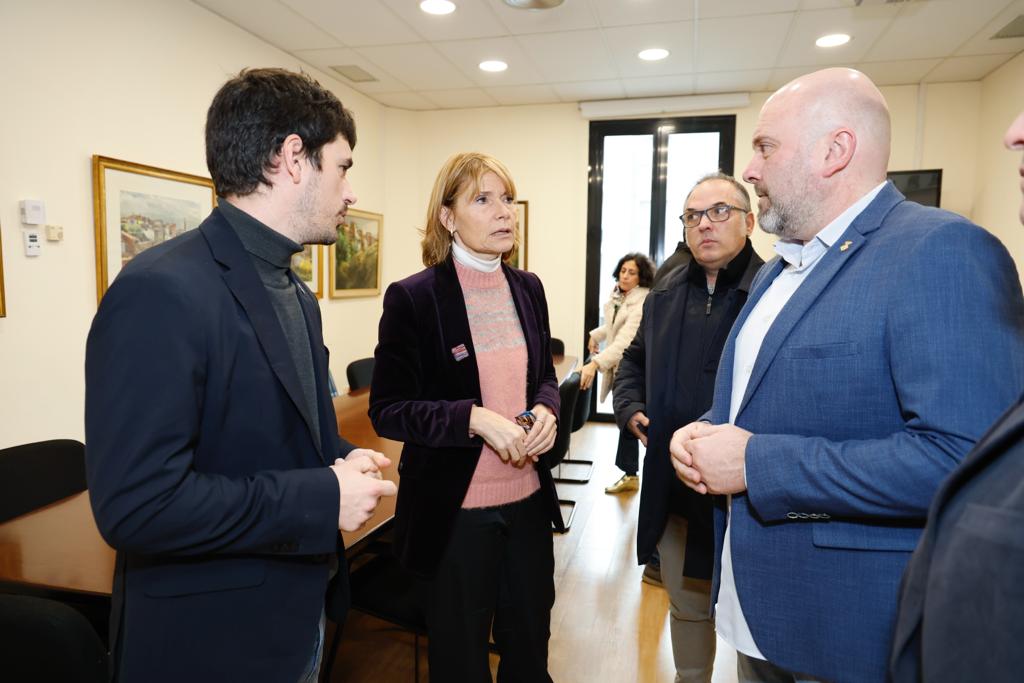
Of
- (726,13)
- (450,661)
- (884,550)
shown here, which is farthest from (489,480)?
(726,13)

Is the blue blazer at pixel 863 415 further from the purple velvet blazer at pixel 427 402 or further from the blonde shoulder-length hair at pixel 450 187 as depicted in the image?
the blonde shoulder-length hair at pixel 450 187

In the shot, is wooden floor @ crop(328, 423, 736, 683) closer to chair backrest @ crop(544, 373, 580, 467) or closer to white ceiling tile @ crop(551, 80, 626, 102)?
chair backrest @ crop(544, 373, 580, 467)

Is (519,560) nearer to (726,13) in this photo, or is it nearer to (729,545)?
(729,545)

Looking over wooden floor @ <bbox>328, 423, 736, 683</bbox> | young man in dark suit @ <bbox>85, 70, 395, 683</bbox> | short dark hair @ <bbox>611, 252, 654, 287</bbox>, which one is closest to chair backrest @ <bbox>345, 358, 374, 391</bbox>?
wooden floor @ <bbox>328, 423, 736, 683</bbox>

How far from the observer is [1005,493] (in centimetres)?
62

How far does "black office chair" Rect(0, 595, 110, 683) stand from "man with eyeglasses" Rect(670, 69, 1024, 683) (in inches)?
Answer: 50.3

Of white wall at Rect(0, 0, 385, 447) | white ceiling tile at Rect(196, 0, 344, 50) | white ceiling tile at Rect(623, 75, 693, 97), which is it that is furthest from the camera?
white ceiling tile at Rect(623, 75, 693, 97)

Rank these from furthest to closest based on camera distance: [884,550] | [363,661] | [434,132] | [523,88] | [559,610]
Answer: [434,132], [523,88], [559,610], [363,661], [884,550]

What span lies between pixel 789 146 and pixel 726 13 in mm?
3344

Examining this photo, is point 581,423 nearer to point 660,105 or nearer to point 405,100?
point 660,105

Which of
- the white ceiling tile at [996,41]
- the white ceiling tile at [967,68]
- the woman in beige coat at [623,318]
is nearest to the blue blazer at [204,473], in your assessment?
the woman in beige coat at [623,318]

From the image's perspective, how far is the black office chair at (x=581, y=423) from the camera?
12.8 ft

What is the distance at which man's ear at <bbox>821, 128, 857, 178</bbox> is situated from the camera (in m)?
1.22

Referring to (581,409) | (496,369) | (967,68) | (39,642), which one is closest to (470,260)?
(496,369)
